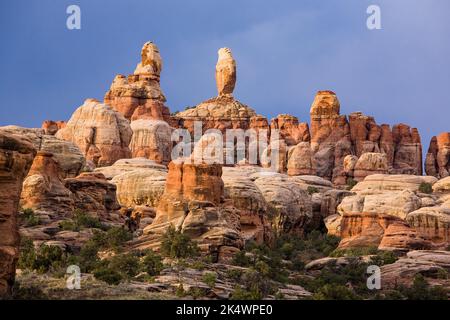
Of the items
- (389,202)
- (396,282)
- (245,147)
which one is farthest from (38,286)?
(245,147)

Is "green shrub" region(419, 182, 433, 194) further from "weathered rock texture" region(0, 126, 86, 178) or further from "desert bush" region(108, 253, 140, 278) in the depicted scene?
"desert bush" region(108, 253, 140, 278)

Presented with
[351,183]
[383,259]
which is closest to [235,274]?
[383,259]

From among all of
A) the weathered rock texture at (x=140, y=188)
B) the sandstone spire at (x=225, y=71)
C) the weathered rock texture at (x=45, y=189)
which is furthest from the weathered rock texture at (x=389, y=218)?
the sandstone spire at (x=225, y=71)

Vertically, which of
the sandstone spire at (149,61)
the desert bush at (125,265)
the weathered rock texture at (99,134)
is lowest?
the desert bush at (125,265)

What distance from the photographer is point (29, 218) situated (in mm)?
64875

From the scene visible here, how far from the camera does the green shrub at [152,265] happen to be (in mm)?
54325

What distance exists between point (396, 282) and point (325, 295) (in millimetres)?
11305

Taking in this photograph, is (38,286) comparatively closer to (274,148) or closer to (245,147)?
(274,148)

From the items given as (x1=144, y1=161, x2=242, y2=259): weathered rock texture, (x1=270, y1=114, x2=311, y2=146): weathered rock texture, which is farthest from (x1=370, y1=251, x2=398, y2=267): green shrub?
(x1=270, y1=114, x2=311, y2=146): weathered rock texture

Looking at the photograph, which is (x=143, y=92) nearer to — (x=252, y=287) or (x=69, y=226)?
(x=69, y=226)

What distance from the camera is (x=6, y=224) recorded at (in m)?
44.0

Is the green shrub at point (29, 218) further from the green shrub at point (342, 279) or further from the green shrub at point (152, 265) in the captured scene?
the green shrub at point (342, 279)

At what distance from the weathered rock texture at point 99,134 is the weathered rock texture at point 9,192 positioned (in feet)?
192
